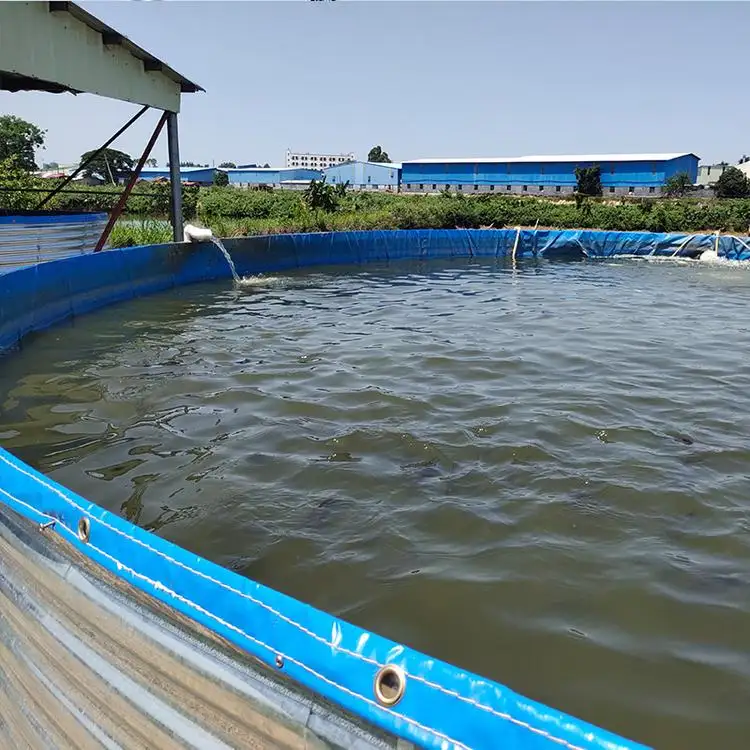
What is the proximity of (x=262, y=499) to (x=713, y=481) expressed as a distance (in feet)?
9.21

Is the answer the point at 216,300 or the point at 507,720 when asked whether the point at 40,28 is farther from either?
the point at 507,720

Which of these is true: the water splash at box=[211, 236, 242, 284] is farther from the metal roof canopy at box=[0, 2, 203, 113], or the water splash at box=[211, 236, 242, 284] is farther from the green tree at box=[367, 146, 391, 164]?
the green tree at box=[367, 146, 391, 164]

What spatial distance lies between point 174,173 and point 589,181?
46.7 metres

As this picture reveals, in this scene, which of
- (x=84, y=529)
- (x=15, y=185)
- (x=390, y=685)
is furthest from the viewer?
(x=15, y=185)

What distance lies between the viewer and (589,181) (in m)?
53.0

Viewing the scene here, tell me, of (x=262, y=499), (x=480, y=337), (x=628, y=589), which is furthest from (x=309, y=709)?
(x=480, y=337)

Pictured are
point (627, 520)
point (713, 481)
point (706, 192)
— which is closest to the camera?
point (627, 520)

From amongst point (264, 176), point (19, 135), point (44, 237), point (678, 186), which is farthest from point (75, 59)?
point (264, 176)

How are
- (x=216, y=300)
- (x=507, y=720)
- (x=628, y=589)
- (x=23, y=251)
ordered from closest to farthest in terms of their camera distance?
(x=507, y=720) < (x=628, y=589) < (x=23, y=251) < (x=216, y=300)

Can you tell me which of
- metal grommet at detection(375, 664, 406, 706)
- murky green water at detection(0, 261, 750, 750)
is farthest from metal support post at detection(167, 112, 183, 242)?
metal grommet at detection(375, 664, 406, 706)

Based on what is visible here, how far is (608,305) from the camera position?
35.5 ft

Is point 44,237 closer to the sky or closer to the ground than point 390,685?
closer to the sky

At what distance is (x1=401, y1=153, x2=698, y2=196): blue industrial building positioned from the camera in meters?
53.4

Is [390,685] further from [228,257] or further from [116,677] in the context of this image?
[228,257]
